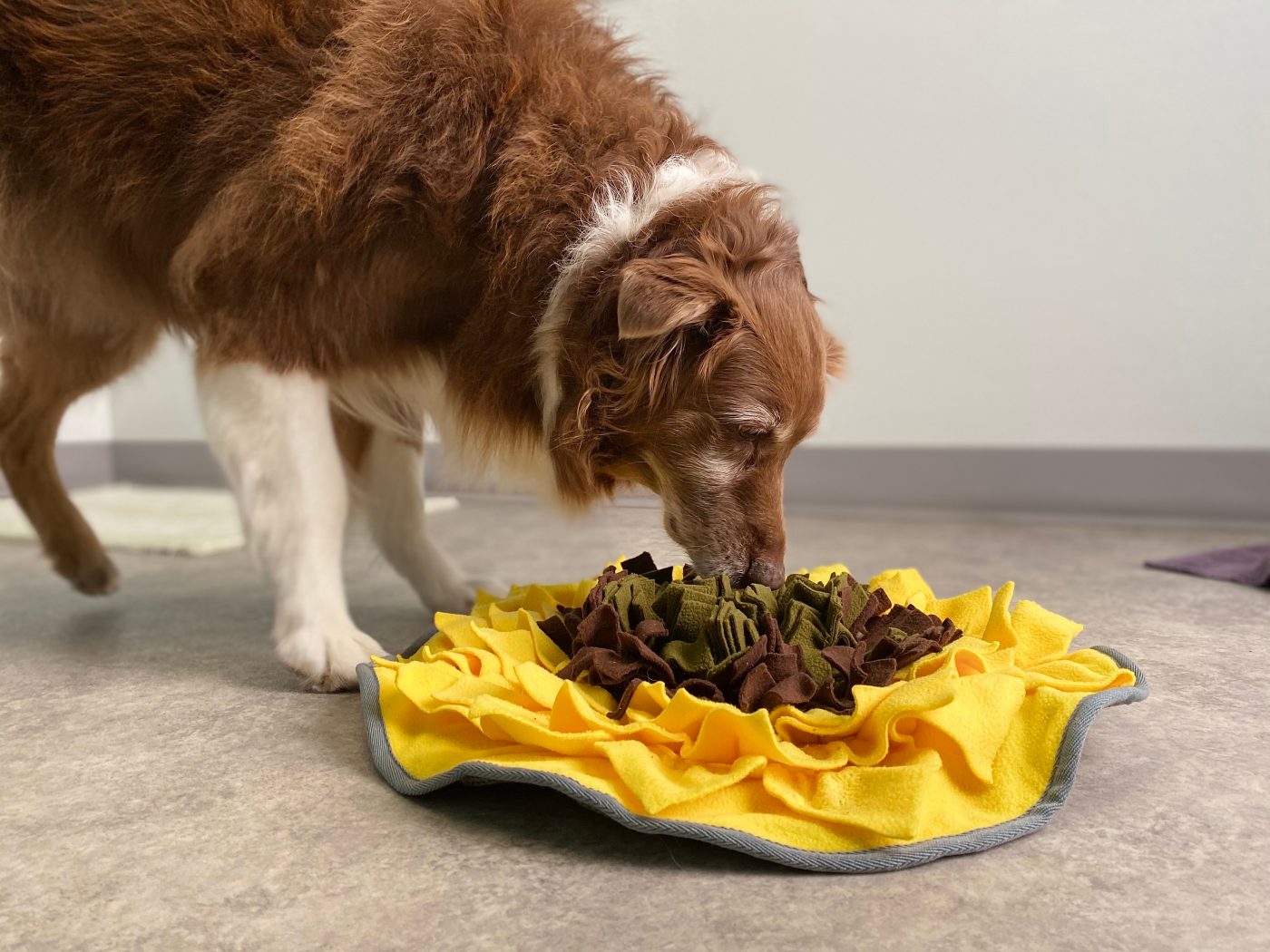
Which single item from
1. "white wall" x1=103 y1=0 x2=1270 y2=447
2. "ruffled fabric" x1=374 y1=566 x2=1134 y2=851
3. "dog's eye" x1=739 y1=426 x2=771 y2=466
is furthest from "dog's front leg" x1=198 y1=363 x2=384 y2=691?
"white wall" x1=103 y1=0 x2=1270 y2=447

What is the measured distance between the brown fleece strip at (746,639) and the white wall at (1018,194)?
8.71 feet

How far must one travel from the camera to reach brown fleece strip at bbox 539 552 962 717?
64.4 inches

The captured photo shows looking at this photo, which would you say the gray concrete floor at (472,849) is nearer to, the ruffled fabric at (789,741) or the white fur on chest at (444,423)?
the ruffled fabric at (789,741)

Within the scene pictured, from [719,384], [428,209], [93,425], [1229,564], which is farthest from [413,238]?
[93,425]

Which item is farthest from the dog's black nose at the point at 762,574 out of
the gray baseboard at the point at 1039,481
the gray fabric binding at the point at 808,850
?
the gray baseboard at the point at 1039,481

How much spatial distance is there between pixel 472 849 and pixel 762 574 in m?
0.87

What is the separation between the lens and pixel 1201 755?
1.65 meters

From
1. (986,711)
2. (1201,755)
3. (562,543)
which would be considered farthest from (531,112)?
(562,543)

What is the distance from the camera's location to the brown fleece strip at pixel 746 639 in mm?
1637

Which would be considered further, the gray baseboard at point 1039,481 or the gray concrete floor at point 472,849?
the gray baseboard at point 1039,481

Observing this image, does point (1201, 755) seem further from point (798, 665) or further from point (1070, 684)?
point (798, 665)

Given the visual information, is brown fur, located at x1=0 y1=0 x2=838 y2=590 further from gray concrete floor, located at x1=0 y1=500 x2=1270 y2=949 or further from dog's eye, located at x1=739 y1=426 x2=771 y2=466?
gray concrete floor, located at x1=0 y1=500 x2=1270 y2=949

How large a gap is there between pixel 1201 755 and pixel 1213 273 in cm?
286

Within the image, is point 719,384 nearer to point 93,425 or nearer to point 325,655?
point 325,655
